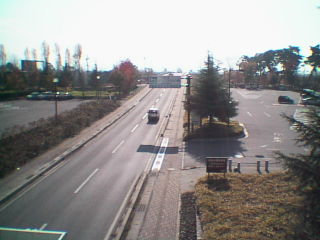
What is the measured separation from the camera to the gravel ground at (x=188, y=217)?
31.9 ft

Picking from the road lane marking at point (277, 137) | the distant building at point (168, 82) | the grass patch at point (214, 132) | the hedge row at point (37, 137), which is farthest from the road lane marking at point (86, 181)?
the distant building at point (168, 82)

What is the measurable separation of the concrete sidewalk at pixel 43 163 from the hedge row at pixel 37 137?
0.47m

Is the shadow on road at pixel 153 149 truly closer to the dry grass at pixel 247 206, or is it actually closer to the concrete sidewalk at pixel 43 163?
the concrete sidewalk at pixel 43 163

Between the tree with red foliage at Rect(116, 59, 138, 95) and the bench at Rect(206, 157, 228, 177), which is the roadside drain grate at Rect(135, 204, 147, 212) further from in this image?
the tree with red foliage at Rect(116, 59, 138, 95)

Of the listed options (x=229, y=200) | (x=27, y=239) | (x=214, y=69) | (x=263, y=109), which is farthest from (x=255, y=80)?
(x=27, y=239)

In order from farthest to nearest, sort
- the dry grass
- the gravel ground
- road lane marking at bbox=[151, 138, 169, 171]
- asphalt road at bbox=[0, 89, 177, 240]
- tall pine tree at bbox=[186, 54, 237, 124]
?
tall pine tree at bbox=[186, 54, 237, 124] → road lane marking at bbox=[151, 138, 169, 171] → asphalt road at bbox=[0, 89, 177, 240] → the gravel ground → the dry grass

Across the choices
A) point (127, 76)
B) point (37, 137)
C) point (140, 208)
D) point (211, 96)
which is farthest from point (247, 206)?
point (127, 76)

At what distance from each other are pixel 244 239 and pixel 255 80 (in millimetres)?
79718

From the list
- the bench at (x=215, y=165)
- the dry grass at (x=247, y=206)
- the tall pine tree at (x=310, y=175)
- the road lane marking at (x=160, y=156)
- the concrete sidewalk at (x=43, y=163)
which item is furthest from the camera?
the road lane marking at (x=160, y=156)

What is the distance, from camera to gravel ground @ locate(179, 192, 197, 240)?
31.9 ft

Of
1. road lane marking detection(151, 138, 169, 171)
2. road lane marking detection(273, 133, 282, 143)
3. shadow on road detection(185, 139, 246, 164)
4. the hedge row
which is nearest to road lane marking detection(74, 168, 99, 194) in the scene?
road lane marking detection(151, 138, 169, 171)

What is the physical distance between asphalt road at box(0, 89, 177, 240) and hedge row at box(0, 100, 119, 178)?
97.7 inches

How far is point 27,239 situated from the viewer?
6.42 meters

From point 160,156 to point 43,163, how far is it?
25.2 ft
